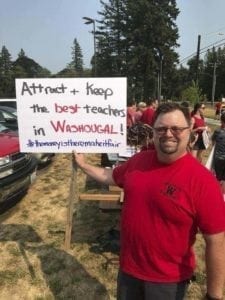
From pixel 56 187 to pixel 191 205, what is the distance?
6297mm

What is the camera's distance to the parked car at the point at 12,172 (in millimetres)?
6605

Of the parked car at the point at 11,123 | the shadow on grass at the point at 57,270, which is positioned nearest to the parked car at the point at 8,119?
the parked car at the point at 11,123

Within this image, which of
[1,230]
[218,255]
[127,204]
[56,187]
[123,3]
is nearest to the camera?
[218,255]

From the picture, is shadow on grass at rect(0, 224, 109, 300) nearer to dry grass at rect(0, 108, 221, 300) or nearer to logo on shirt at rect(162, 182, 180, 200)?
dry grass at rect(0, 108, 221, 300)

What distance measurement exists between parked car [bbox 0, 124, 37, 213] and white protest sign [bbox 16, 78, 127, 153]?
209cm

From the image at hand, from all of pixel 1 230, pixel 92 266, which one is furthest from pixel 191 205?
pixel 1 230

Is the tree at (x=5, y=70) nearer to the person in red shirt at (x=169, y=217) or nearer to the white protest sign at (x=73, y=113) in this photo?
the white protest sign at (x=73, y=113)

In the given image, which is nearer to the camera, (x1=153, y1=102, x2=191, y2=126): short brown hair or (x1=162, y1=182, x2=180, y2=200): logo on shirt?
(x1=162, y1=182, x2=180, y2=200): logo on shirt

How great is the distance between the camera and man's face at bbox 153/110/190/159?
8.05ft

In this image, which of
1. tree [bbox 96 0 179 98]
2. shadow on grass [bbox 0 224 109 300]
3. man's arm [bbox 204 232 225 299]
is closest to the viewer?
man's arm [bbox 204 232 225 299]

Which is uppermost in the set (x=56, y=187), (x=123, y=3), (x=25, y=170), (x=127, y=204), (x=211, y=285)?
(x=123, y=3)

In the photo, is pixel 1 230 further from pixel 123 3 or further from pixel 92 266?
pixel 123 3

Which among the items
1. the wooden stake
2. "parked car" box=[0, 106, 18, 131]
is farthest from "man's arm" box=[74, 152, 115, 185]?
"parked car" box=[0, 106, 18, 131]

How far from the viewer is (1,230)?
6141 mm
